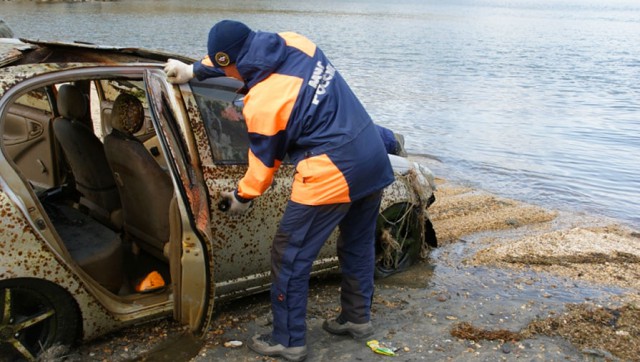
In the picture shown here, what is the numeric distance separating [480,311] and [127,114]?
292cm

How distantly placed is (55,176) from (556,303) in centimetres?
409

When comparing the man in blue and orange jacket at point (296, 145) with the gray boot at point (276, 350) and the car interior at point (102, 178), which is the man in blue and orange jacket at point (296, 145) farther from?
the car interior at point (102, 178)

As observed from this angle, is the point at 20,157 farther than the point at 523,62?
No

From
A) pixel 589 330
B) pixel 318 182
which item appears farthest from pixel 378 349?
pixel 589 330

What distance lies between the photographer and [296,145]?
3420 mm

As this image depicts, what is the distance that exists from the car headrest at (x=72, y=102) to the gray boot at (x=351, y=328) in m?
2.26

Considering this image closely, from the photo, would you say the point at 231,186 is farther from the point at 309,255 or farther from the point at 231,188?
the point at 309,255

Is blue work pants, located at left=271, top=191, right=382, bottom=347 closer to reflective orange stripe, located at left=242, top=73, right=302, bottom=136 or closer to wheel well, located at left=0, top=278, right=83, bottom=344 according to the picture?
reflective orange stripe, located at left=242, top=73, right=302, bottom=136

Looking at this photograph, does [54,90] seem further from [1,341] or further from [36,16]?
[36,16]

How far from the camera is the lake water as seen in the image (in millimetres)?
10281

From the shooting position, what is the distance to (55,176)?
194 inches

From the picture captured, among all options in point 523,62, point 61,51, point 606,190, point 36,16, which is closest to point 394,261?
point 61,51

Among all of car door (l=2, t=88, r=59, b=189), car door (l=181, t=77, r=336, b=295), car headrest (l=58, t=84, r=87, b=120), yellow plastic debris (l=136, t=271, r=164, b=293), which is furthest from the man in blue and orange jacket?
car door (l=2, t=88, r=59, b=189)

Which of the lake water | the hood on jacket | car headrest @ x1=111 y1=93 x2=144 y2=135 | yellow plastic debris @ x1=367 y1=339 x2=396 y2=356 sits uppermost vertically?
the hood on jacket
